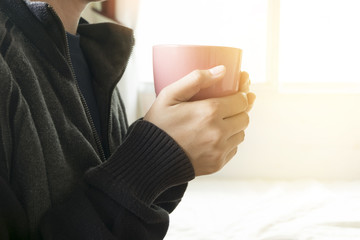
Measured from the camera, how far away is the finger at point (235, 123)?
480 millimetres

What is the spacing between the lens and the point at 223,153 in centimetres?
48

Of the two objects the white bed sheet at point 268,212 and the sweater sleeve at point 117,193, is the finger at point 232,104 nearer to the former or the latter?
the sweater sleeve at point 117,193

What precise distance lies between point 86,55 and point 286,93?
1444 millimetres

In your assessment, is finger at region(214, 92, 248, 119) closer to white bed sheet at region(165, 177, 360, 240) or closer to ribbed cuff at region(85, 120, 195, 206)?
ribbed cuff at region(85, 120, 195, 206)

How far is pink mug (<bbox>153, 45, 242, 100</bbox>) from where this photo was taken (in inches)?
17.7

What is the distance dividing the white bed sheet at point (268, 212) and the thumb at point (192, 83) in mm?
631

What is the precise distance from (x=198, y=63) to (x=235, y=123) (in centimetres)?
10

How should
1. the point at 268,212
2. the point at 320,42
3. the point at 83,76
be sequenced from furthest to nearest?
the point at 320,42
the point at 268,212
the point at 83,76

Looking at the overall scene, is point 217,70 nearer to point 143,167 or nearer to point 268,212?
point 143,167

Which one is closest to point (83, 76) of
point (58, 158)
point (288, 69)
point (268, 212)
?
point (58, 158)

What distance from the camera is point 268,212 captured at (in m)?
1.20

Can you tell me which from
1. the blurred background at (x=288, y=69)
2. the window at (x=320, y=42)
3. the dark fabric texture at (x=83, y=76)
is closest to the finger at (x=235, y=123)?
the dark fabric texture at (x=83, y=76)

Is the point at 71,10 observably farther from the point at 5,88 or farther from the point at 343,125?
the point at 343,125

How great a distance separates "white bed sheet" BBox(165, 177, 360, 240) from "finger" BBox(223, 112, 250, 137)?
1.85 feet
